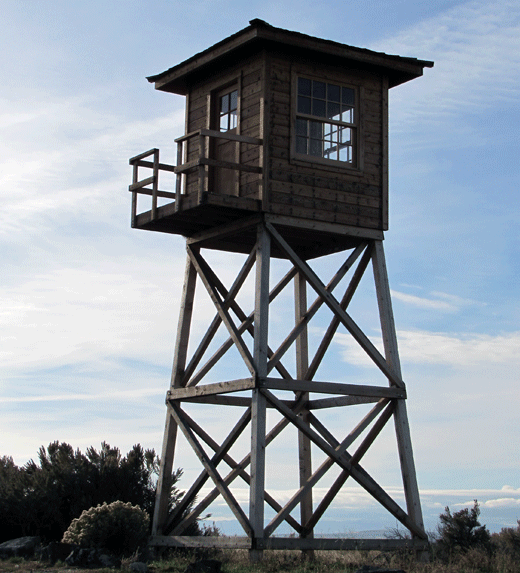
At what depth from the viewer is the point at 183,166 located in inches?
693

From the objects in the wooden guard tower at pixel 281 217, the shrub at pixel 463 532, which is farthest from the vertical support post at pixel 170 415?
the shrub at pixel 463 532

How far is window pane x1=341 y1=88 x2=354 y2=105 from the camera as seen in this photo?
18.7 meters

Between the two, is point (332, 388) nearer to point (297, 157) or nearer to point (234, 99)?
point (297, 157)

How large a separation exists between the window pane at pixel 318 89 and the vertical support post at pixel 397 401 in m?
2.91

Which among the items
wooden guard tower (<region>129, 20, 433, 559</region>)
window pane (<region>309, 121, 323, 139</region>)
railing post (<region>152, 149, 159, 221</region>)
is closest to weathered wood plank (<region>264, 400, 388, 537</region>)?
wooden guard tower (<region>129, 20, 433, 559</region>)

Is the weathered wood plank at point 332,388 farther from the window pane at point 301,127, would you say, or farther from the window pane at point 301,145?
the window pane at point 301,127

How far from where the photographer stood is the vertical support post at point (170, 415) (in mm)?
18672

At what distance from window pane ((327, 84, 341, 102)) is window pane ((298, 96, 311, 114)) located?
468mm

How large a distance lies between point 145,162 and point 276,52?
3325mm

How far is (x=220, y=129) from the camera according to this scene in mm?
19000

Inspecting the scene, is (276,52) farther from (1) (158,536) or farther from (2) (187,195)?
(1) (158,536)

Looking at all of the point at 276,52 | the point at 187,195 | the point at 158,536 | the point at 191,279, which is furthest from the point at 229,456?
the point at 276,52

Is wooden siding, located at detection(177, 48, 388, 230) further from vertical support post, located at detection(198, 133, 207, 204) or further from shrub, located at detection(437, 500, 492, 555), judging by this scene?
shrub, located at detection(437, 500, 492, 555)

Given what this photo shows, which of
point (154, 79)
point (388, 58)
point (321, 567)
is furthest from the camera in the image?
point (154, 79)
